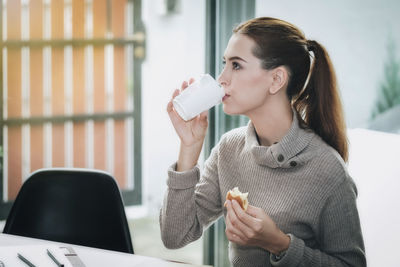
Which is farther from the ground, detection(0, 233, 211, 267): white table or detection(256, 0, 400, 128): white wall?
detection(256, 0, 400, 128): white wall

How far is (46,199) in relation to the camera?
5.64 feet

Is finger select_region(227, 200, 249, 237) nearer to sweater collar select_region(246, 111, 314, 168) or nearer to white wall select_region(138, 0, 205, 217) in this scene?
sweater collar select_region(246, 111, 314, 168)

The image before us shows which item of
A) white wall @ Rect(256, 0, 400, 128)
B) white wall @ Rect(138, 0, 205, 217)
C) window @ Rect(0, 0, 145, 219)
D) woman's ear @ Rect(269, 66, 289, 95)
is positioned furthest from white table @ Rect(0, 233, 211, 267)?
white wall @ Rect(138, 0, 205, 217)

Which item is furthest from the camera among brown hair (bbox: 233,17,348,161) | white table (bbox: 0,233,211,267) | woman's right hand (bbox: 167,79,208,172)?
woman's right hand (bbox: 167,79,208,172)

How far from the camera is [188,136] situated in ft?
5.27

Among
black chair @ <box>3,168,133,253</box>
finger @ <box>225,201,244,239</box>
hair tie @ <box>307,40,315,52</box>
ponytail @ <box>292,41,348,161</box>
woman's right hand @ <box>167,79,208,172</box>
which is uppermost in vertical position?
hair tie @ <box>307,40,315,52</box>

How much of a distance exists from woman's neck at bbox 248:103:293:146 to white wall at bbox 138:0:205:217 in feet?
3.96

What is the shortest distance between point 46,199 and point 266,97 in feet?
2.50

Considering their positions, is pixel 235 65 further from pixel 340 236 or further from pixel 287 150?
pixel 340 236

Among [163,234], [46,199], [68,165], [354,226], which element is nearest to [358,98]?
[354,226]

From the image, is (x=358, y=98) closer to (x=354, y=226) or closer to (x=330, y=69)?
(x=330, y=69)

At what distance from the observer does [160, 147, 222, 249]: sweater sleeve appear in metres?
1.56

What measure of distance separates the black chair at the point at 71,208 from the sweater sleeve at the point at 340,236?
0.57 metres

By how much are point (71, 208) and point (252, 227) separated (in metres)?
0.69
